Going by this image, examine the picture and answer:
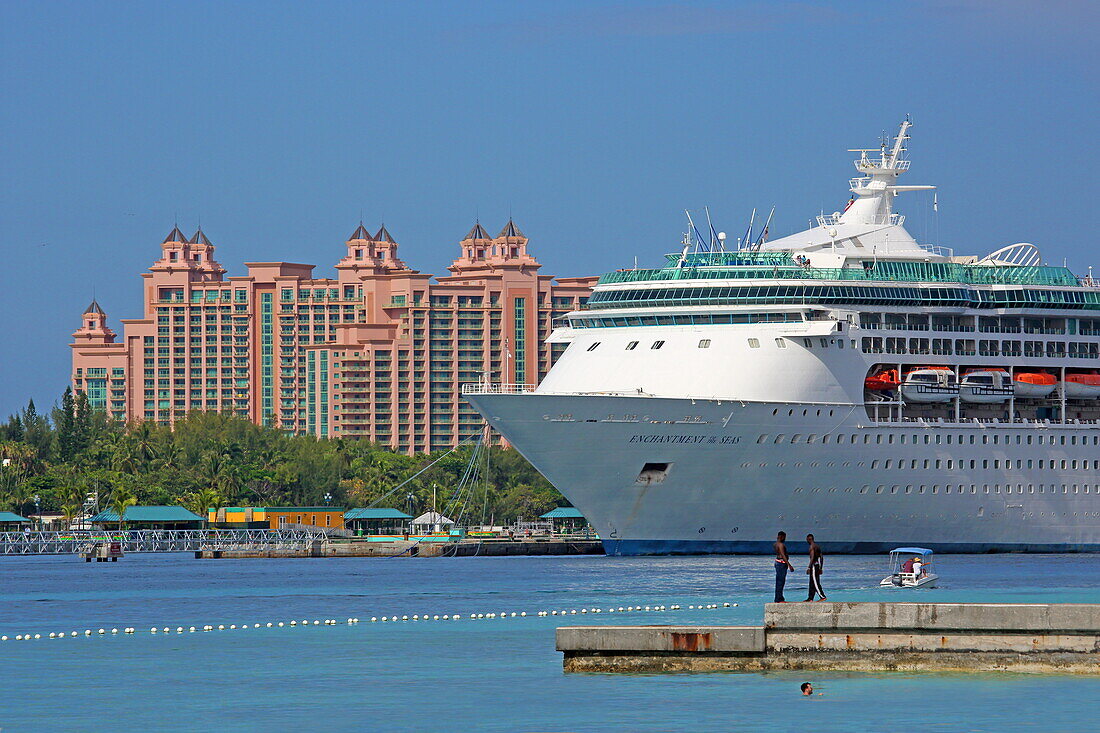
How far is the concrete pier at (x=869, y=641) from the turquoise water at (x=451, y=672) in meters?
0.35

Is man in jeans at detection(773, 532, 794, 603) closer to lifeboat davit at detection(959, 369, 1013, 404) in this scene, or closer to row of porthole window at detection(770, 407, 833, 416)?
row of porthole window at detection(770, 407, 833, 416)

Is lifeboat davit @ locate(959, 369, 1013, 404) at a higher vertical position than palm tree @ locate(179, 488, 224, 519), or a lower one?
higher

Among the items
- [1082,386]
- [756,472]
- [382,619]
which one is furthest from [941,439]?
[382,619]

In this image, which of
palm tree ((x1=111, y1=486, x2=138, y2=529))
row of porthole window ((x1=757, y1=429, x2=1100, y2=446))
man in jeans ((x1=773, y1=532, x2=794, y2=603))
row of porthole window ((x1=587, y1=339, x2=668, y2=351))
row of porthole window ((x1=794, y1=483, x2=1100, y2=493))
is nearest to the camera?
man in jeans ((x1=773, y1=532, x2=794, y2=603))

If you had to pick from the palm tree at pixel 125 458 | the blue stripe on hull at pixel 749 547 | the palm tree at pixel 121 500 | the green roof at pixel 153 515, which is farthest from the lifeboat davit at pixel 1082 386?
the palm tree at pixel 125 458

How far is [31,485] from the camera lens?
5049 inches

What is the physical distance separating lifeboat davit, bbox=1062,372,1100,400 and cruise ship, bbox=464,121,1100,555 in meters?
0.08

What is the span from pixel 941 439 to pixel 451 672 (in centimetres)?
4254

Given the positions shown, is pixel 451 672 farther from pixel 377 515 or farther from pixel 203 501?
pixel 203 501

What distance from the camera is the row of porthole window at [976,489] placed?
72.3m

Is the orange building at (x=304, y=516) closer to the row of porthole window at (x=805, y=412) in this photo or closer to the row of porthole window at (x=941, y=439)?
the row of porthole window at (x=941, y=439)

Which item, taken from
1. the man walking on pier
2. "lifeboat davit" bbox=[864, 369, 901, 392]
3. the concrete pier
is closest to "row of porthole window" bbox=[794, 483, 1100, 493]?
"lifeboat davit" bbox=[864, 369, 901, 392]

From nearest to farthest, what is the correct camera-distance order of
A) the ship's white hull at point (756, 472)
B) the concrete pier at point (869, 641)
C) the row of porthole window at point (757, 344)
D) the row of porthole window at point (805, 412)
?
the concrete pier at point (869, 641), the ship's white hull at point (756, 472), the row of porthole window at point (805, 412), the row of porthole window at point (757, 344)

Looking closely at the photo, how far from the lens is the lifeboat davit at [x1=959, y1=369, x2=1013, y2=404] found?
246 ft
